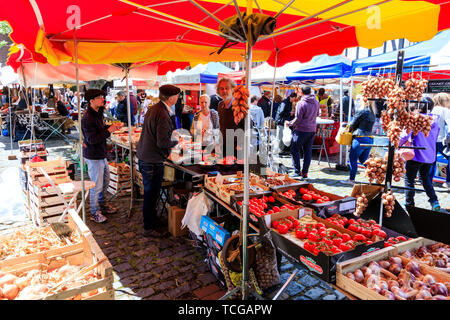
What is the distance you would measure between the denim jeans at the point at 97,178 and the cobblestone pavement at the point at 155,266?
38 centimetres

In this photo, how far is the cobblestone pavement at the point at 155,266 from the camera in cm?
342

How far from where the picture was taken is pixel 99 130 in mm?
5012

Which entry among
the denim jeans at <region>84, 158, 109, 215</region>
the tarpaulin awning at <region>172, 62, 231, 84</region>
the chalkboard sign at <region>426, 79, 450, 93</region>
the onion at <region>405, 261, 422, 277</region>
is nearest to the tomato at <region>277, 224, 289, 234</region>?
the onion at <region>405, 261, 422, 277</region>

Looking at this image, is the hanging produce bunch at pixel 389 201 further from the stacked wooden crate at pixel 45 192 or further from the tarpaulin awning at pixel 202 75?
the tarpaulin awning at pixel 202 75

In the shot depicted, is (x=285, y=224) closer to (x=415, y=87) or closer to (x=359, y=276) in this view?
(x=359, y=276)

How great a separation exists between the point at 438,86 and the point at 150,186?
14352mm

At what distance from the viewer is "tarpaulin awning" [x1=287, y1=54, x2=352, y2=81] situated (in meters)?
7.49

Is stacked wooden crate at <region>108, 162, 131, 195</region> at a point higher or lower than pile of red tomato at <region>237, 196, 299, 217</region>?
lower

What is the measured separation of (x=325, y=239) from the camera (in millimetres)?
2598

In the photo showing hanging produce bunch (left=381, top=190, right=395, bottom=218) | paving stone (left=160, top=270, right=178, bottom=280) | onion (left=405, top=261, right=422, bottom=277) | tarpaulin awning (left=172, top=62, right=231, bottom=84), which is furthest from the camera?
tarpaulin awning (left=172, top=62, right=231, bottom=84)

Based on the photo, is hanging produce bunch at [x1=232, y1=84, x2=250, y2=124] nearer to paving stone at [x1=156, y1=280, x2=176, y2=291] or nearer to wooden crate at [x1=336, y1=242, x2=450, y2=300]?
wooden crate at [x1=336, y1=242, x2=450, y2=300]

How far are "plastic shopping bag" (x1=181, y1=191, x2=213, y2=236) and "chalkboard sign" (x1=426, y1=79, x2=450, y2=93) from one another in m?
13.2

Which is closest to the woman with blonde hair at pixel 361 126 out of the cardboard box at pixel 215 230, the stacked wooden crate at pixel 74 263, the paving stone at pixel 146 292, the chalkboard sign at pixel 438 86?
the cardboard box at pixel 215 230
